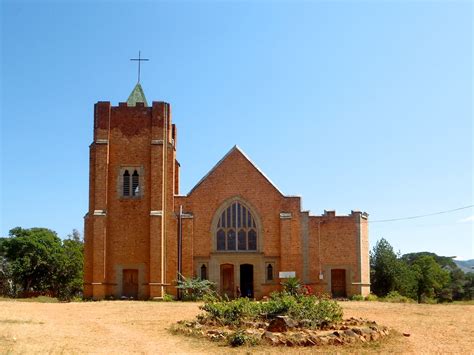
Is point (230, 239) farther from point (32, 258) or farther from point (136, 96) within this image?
point (32, 258)

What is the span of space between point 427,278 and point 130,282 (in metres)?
38.6

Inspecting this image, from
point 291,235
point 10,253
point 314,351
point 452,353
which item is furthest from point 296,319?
point 10,253

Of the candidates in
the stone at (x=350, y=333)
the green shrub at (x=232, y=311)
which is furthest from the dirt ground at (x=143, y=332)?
the green shrub at (x=232, y=311)

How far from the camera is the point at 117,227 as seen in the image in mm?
37625

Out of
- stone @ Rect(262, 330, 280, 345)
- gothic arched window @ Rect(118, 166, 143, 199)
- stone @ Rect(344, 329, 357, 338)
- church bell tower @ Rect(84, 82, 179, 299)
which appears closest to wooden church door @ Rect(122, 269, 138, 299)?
church bell tower @ Rect(84, 82, 179, 299)

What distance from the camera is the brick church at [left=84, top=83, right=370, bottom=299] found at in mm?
37281

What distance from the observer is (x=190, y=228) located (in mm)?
38156

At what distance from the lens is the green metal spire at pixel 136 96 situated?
1658 inches

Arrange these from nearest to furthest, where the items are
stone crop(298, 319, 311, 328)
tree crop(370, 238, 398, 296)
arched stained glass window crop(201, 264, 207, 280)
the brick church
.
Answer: stone crop(298, 319, 311, 328), the brick church, arched stained glass window crop(201, 264, 207, 280), tree crop(370, 238, 398, 296)

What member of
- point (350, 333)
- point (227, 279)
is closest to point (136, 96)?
point (227, 279)

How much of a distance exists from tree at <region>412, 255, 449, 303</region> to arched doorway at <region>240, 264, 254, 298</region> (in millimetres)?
29186

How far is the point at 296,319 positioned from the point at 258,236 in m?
20.8

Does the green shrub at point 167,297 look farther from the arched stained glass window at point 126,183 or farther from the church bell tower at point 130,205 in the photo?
the arched stained glass window at point 126,183

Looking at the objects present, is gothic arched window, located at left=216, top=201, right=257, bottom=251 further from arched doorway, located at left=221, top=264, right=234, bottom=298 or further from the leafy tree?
the leafy tree
